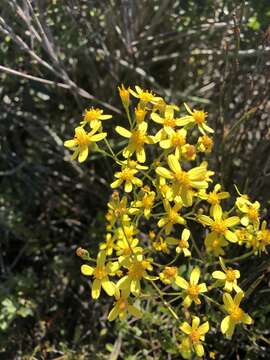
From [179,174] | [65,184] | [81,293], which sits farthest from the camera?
[65,184]

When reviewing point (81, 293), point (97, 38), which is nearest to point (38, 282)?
point (81, 293)

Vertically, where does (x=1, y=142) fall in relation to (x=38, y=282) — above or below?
above

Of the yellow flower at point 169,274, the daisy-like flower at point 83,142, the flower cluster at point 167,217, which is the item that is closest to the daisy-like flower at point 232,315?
the flower cluster at point 167,217

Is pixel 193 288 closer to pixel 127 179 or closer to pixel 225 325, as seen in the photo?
pixel 225 325

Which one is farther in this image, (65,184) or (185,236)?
(65,184)

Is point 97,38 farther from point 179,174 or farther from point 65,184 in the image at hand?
point 179,174

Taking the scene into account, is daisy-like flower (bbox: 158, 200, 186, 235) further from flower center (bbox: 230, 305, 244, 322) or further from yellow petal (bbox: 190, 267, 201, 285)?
flower center (bbox: 230, 305, 244, 322)

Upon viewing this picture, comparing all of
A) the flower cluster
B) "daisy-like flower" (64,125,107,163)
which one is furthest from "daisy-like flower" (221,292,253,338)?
"daisy-like flower" (64,125,107,163)
